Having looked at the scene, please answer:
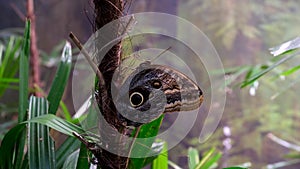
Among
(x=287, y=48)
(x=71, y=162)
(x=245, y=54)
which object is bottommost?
(x=71, y=162)

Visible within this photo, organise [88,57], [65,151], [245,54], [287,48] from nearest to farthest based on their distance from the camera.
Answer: [88,57] < [287,48] < [65,151] < [245,54]

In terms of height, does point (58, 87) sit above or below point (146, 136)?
above

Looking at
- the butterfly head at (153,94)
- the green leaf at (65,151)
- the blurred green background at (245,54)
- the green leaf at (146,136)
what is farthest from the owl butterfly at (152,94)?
the blurred green background at (245,54)

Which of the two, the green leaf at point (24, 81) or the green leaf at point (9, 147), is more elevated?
the green leaf at point (24, 81)

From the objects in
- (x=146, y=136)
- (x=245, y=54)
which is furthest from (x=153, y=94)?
(x=245, y=54)

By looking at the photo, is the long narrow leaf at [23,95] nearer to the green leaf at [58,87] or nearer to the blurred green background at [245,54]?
the green leaf at [58,87]

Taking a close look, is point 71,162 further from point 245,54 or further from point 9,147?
point 245,54

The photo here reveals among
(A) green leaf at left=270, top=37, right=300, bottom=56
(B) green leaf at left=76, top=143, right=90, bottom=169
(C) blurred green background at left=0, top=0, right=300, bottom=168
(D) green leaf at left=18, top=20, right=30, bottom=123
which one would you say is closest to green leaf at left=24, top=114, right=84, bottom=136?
(B) green leaf at left=76, top=143, right=90, bottom=169

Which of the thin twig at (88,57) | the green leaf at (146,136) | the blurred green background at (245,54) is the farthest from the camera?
the blurred green background at (245,54)

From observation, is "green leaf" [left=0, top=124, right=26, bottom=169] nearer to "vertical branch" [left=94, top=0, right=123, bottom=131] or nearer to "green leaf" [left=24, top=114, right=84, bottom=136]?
"green leaf" [left=24, top=114, right=84, bottom=136]
